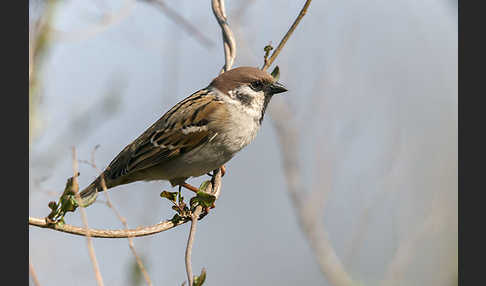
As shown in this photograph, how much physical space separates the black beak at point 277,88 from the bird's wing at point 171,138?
39 cm

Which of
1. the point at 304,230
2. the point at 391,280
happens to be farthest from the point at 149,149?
the point at 391,280

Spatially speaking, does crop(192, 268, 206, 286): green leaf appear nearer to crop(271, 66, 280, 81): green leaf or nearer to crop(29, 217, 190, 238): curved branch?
crop(29, 217, 190, 238): curved branch

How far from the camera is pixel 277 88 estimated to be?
11.2 ft

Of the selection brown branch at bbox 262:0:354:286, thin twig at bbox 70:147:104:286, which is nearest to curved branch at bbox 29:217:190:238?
thin twig at bbox 70:147:104:286

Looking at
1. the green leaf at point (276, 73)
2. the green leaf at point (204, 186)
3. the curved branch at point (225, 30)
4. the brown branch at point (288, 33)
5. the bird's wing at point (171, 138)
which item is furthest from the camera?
the bird's wing at point (171, 138)

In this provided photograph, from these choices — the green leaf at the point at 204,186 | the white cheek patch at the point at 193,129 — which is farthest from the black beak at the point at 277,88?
the green leaf at the point at 204,186

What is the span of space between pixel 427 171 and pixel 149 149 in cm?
200

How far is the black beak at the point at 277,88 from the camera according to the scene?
339 cm

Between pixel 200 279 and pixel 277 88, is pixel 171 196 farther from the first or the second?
pixel 277 88

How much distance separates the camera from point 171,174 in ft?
11.7

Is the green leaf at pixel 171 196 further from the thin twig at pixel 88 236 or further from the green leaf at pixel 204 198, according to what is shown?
the thin twig at pixel 88 236

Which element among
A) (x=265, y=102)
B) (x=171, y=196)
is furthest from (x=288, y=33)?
(x=171, y=196)

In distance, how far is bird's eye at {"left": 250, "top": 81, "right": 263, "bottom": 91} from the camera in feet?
11.3

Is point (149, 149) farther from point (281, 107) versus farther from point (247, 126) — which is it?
point (281, 107)
